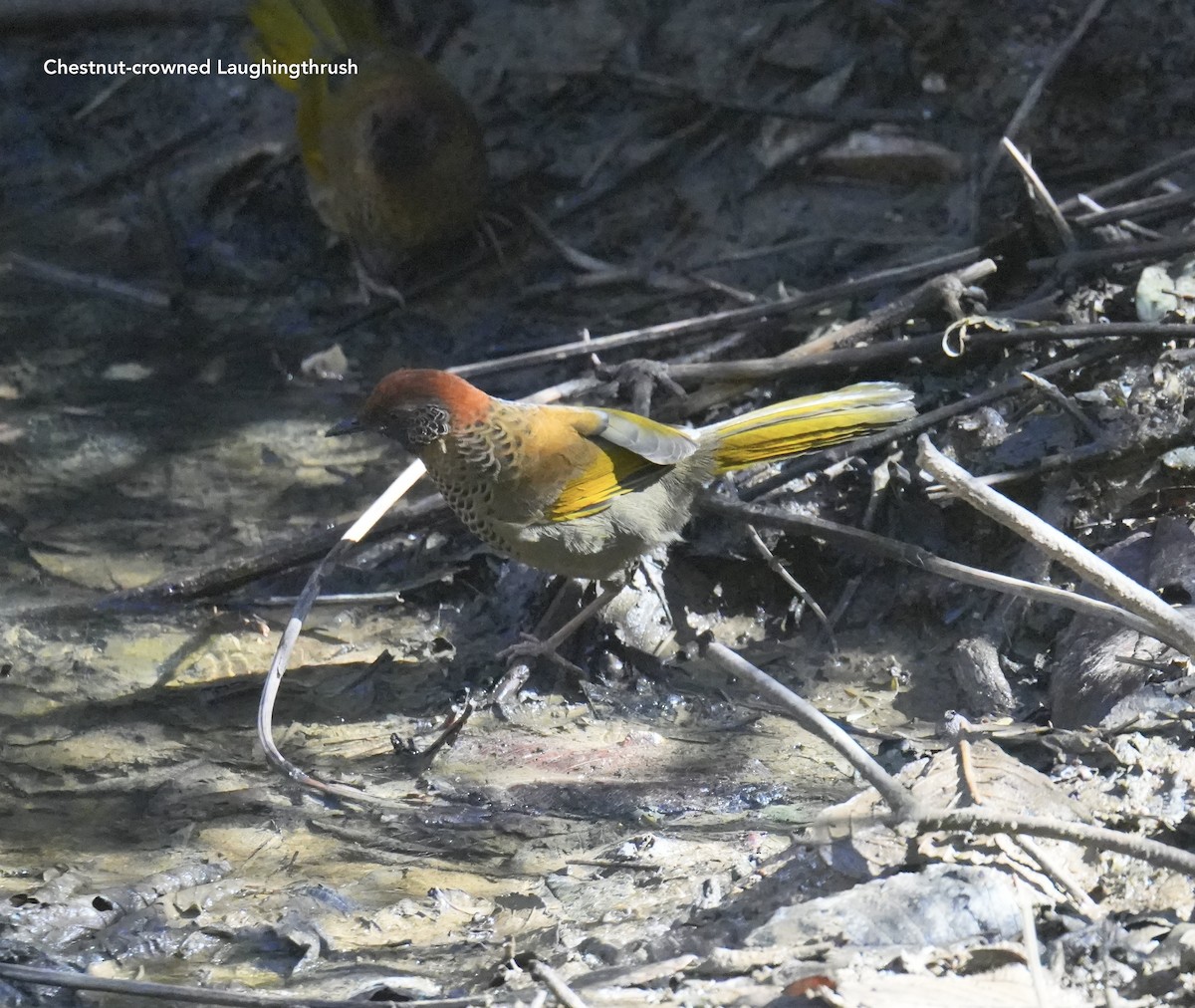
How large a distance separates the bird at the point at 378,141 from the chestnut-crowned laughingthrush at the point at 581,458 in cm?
261

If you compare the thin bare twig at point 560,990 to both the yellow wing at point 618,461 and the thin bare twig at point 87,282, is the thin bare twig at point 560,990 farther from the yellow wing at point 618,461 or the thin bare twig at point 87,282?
the thin bare twig at point 87,282

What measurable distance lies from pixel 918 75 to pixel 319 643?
4.20m

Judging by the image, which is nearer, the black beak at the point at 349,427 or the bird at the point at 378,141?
the black beak at the point at 349,427

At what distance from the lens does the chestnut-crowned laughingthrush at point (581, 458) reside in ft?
13.7

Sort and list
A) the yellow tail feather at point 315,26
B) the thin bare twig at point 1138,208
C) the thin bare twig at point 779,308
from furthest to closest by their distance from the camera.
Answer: the yellow tail feather at point 315,26
the thin bare twig at point 779,308
the thin bare twig at point 1138,208

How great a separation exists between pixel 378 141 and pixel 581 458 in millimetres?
2944

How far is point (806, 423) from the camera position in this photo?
420 cm

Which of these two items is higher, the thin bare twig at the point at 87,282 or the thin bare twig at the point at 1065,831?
the thin bare twig at the point at 87,282

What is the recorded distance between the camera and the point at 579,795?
350cm

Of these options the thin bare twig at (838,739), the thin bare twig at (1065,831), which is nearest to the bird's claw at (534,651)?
the thin bare twig at (838,739)

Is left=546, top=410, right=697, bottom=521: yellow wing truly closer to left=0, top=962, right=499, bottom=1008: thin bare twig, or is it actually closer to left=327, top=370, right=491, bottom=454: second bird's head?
left=327, top=370, right=491, bottom=454: second bird's head

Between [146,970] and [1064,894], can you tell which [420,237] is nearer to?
[146,970]

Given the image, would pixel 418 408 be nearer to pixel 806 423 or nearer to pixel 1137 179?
pixel 806 423

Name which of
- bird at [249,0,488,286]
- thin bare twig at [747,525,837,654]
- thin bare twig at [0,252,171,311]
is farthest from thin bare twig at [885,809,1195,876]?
thin bare twig at [0,252,171,311]
